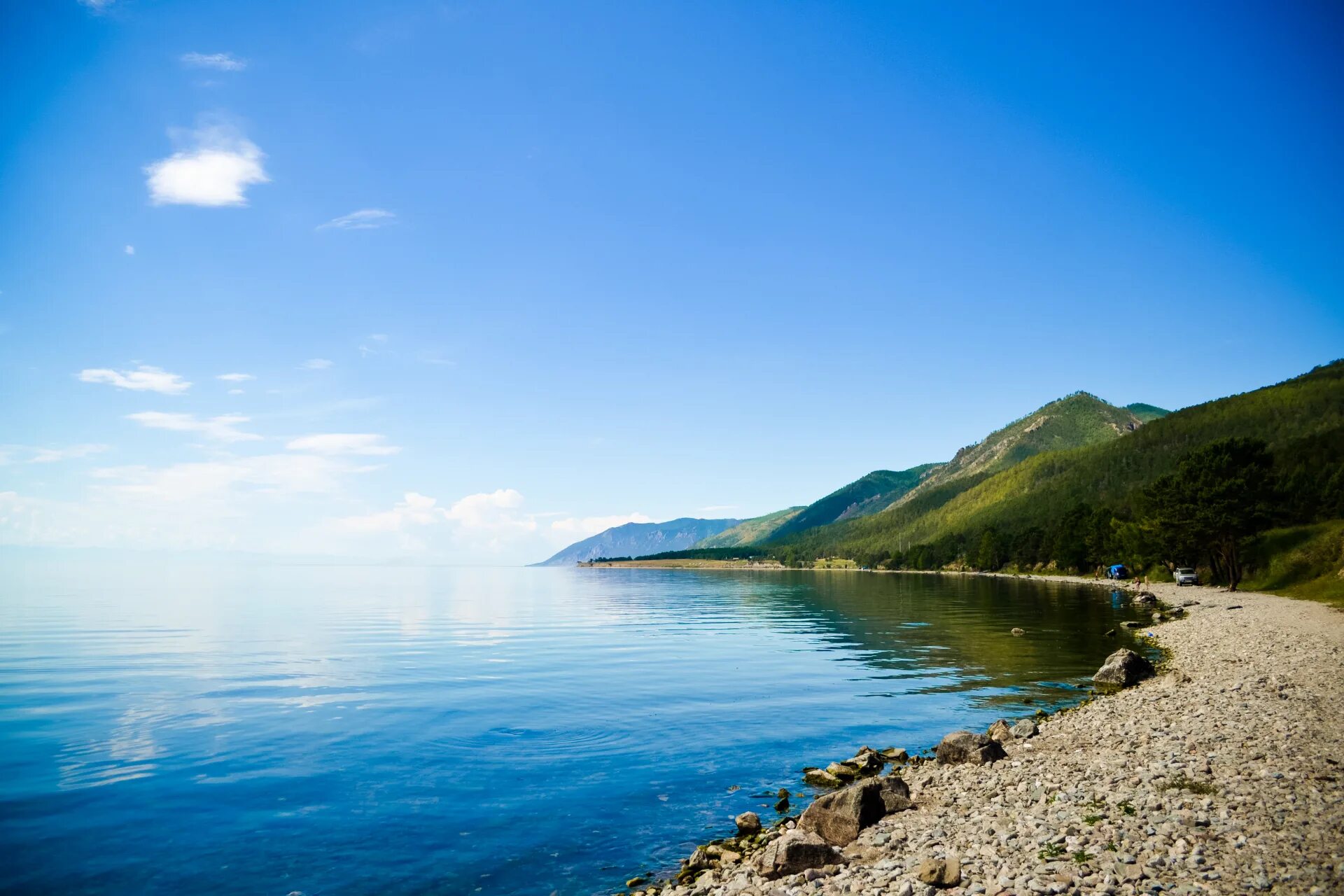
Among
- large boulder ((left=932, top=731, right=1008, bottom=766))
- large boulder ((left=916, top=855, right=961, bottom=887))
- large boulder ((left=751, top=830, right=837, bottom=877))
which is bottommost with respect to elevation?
large boulder ((left=932, top=731, right=1008, bottom=766))

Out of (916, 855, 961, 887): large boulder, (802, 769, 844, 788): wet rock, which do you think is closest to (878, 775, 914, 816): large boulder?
(802, 769, 844, 788): wet rock

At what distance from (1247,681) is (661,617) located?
81.8 meters

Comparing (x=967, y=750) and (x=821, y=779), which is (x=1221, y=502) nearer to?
(x=967, y=750)

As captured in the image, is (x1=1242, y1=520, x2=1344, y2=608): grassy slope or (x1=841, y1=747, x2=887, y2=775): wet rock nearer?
(x1=841, y1=747, x2=887, y2=775): wet rock

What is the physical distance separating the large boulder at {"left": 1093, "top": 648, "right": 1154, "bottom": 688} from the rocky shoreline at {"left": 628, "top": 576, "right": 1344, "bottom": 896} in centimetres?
692

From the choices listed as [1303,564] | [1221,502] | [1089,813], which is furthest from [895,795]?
[1303,564]

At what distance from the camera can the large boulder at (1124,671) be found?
40.8 metres

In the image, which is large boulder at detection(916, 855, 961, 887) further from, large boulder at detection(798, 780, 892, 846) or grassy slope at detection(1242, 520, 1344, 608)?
grassy slope at detection(1242, 520, 1344, 608)

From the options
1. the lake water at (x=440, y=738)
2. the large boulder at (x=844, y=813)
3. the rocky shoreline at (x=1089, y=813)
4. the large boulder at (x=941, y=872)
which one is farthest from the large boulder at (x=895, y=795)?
the large boulder at (x=941, y=872)

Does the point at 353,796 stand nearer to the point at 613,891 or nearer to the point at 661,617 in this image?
the point at 613,891

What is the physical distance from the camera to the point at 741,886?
16.9 meters

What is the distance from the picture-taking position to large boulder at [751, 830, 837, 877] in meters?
17.1

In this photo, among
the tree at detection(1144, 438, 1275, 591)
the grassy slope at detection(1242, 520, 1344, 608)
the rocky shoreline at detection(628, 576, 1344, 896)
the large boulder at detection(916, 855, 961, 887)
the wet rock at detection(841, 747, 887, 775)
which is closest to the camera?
the rocky shoreline at detection(628, 576, 1344, 896)

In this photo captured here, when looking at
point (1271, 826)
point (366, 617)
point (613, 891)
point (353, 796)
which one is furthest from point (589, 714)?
point (366, 617)
